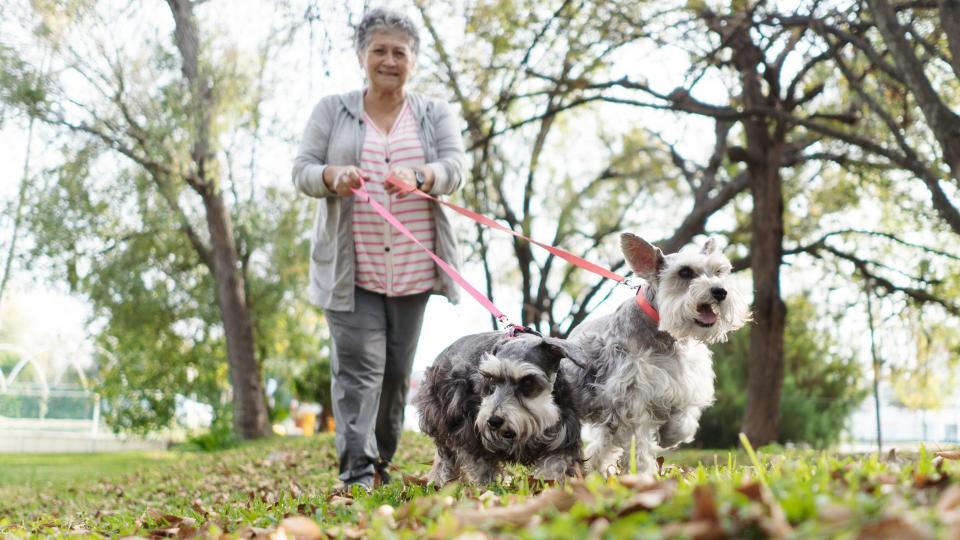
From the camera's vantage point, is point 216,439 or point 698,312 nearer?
point 698,312

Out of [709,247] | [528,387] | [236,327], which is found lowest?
[528,387]

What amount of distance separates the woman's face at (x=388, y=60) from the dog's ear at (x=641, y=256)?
82.9 inches

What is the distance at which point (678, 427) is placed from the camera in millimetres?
5090

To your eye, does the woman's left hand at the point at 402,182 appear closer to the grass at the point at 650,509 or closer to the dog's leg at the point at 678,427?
the grass at the point at 650,509

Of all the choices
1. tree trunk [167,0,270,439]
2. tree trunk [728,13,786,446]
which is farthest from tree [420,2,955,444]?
tree trunk [167,0,270,439]

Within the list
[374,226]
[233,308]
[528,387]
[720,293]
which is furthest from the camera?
[233,308]

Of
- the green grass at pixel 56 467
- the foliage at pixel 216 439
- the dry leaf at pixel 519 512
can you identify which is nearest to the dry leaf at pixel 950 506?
the dry leaf at pixel 519 512

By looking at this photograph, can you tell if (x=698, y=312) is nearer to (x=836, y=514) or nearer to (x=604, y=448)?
(x=604, y=448)

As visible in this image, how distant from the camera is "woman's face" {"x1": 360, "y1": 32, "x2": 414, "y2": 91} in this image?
20.4 feet

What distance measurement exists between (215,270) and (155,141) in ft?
18.5

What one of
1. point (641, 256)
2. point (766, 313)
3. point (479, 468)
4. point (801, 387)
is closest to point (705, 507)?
point (479, 468)

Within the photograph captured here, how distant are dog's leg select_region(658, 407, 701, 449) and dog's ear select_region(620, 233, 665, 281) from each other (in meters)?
0.75

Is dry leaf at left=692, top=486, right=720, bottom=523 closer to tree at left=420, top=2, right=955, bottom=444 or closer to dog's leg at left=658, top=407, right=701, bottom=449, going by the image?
dog's leg at left=658, top=407, right=701, bottom=449

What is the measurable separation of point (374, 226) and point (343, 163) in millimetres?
478
